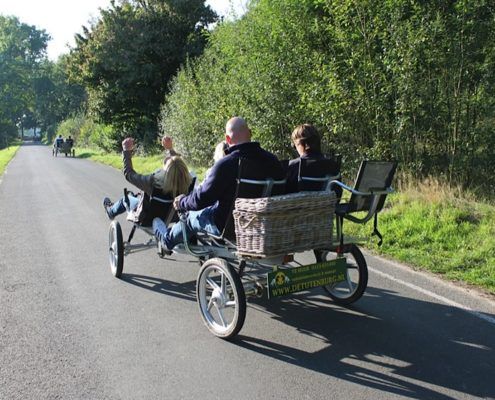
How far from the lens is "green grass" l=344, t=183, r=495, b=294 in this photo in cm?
620

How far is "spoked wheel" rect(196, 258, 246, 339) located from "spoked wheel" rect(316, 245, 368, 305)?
1161mm

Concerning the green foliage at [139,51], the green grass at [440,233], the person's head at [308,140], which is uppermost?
the green foliage at [139,51]

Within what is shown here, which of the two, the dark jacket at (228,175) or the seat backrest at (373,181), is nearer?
the dark jacket at (228,175)

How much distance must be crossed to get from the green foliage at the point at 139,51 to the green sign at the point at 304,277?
24.8m

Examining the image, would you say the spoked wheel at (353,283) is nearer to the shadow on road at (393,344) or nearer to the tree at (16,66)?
the shadow on road at (393,344)

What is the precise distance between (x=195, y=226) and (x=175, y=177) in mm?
1058

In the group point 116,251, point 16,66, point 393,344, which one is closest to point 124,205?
point 116,251

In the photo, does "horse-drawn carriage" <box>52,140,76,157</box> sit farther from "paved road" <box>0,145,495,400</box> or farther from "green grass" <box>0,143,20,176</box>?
"paved road" <box>0,145,495,400</box>

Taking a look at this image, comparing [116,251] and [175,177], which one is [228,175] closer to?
[175,177]

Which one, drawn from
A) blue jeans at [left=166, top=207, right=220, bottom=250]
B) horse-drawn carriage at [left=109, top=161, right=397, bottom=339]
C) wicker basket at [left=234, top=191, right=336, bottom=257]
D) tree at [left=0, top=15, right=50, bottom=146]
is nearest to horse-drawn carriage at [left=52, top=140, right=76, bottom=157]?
blue jeans at [left=166, top=207, right=220, bottom=250]

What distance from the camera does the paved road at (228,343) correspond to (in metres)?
3.53

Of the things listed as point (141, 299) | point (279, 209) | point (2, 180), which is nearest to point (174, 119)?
point (2, 180)

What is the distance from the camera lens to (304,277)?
425 cm

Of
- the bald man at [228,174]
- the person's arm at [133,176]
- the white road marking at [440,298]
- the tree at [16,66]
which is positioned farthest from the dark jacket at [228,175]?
the tree at [16,66]
